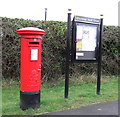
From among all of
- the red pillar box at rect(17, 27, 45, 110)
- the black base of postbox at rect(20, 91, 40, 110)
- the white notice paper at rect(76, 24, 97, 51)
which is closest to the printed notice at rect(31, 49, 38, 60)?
the red pillar box at rect(17, 27, 45, 110)

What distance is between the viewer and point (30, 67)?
4.38 meters

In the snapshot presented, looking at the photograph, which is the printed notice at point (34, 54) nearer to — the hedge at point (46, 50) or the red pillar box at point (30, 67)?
the red pillar box at point (30, 67)

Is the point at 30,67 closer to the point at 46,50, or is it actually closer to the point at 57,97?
the point at 57,97

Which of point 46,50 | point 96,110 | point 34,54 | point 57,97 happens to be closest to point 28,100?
point 34,54

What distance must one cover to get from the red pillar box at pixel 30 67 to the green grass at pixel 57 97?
0.24m

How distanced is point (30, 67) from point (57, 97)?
5.00 ft

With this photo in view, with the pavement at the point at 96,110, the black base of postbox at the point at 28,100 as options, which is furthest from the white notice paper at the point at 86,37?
the black base of postbox at the point at 28,100

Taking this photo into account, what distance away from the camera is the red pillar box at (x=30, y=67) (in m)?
4.35

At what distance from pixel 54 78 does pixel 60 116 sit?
3.35 m

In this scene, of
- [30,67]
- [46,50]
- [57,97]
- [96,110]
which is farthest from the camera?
[46,50]

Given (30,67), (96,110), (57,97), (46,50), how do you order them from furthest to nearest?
1. (46,50)
2. (57,97)
3. (96,110)
4. (30,67)

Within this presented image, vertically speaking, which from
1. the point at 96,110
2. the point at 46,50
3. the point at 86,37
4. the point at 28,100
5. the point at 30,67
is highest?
the point at 86,37

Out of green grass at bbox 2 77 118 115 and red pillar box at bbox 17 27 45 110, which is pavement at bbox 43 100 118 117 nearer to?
green grass at bbox 2 77 118 115

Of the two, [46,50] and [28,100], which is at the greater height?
[46,50]
